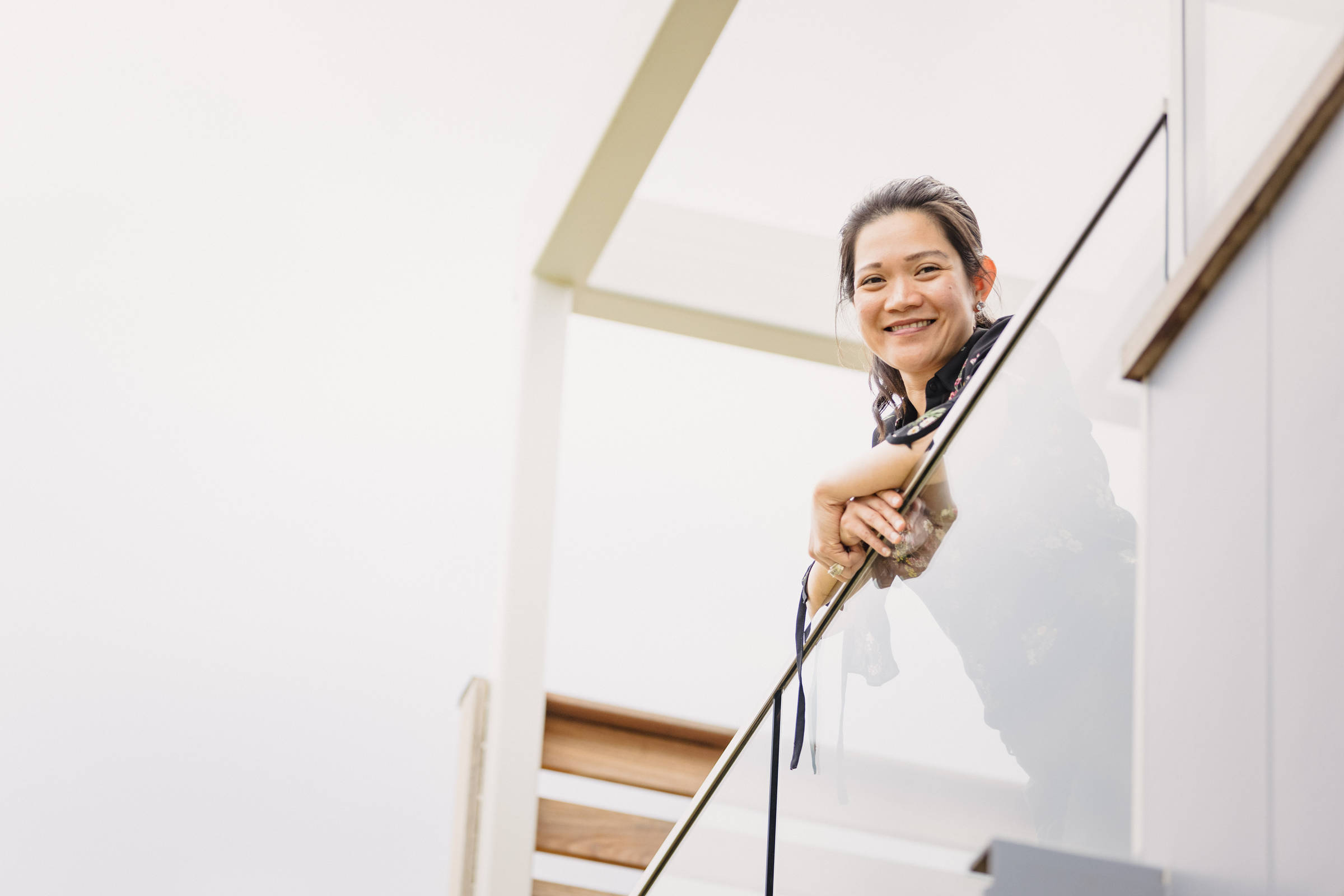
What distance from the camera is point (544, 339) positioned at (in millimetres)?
4543

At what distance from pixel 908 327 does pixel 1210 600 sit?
80 cm

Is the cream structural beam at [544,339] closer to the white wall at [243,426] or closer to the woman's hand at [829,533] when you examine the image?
the woman's hand at [829,533]

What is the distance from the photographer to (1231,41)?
140cm

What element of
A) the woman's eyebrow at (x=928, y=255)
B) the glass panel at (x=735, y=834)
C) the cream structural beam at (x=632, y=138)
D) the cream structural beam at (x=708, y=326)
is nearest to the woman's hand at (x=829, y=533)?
the glass panel at (x=735, y=834)

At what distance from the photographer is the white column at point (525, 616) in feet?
13.4

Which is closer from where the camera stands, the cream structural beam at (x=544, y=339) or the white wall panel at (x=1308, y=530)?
the white wall panel at (x=1308, y=530)

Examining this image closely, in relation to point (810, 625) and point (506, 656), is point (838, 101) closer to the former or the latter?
point (506, 656)

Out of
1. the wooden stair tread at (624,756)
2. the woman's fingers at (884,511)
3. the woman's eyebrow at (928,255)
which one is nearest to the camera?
the woman's fingers at (884,511)

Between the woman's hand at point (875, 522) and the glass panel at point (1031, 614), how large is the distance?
0.06m

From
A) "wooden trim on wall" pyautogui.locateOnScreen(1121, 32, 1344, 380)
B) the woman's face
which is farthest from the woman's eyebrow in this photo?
"wooden trim on wall" pyautogui.locateOnScreen(1121, 32, 1344, 380)

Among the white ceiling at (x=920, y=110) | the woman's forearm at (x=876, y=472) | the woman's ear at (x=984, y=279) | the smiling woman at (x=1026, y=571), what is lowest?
the smiling woman at (x=1026, y=571)

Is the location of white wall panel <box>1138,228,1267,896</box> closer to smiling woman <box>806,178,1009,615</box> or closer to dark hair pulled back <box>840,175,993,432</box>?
smiling woman <box>806,178,1009,615</box>

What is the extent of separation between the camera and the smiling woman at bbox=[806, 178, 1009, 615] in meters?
1.66

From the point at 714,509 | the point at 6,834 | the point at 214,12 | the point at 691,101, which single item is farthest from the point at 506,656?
the point at 6,834
